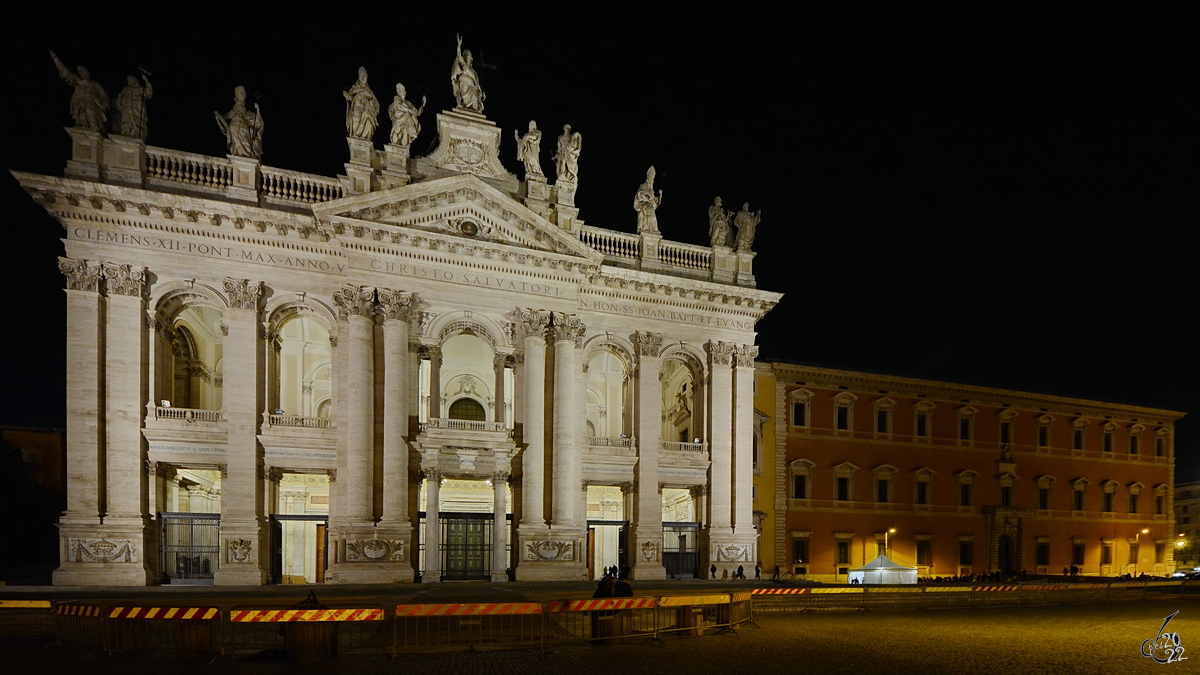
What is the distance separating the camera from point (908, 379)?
40062 millimetres

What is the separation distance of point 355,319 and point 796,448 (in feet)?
74.1

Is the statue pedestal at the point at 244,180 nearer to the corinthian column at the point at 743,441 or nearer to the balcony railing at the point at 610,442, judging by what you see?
the balcony railing at the point at 610,442

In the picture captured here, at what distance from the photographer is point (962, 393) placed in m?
42.0

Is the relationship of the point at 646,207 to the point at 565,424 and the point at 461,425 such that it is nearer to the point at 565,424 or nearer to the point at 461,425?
the point at 565,424

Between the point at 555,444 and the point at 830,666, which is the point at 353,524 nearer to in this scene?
the point at 555,444

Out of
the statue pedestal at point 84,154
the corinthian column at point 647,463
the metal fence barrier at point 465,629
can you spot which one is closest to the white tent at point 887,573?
the corinthian column at point 647,463

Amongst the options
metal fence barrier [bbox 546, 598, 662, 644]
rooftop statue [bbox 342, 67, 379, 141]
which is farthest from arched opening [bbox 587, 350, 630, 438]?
Result: metal fence barrier [bbox 546, 598, 662, 644]

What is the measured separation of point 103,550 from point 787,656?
66.1ft

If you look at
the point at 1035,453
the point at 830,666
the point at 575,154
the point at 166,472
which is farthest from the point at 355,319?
the point at 1035,453

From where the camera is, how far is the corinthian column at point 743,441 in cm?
3142

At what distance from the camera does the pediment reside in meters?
25.6

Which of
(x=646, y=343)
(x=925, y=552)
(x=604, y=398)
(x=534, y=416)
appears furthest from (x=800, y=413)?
(x=534, y=416)

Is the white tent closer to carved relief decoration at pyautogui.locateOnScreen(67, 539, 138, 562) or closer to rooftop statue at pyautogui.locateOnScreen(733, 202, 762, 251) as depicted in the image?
rooftop statue at pyautogui.locateOnScreen(733, 202, 762, 251)

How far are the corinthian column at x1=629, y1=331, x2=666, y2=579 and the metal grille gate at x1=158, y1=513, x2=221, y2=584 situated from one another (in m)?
14.8
